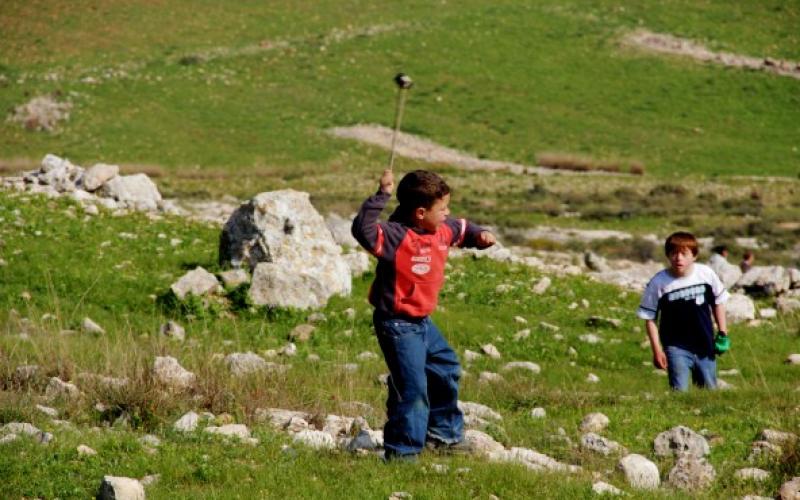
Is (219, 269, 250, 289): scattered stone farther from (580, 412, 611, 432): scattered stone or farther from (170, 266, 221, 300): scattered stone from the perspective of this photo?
(580, 412, 611, 432): scattered stone

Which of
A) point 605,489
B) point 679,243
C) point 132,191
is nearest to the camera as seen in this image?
point 605,489

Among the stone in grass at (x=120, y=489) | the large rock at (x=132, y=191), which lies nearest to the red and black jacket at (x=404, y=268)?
the stone in grass at (x=120, y=489)

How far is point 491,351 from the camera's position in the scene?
1664cm

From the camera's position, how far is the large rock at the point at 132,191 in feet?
89.5

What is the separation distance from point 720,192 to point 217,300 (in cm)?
3804

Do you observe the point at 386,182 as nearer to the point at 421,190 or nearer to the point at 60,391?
the point at 421,190

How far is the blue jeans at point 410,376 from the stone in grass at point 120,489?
192 cm

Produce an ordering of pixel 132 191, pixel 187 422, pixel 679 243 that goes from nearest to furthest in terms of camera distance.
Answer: pixel 187 422 < pixel 679 243 < pixel 132 191

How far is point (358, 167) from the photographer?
5628cm

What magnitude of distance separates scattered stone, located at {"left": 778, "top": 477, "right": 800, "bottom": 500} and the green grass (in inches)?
10.2

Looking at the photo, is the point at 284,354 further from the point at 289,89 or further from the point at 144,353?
the point at 289,89

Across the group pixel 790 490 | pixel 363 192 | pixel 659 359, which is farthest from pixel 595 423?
pixel 363 192

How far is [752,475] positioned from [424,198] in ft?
10.0

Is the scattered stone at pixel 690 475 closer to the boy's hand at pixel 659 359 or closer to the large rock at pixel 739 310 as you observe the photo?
the boy's hand at pixel 659 359
